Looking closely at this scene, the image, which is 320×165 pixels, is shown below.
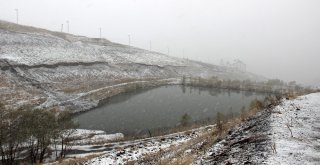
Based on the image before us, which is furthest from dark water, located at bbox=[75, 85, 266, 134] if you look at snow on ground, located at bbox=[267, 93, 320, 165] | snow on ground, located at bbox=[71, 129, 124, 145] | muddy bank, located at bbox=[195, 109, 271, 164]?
muddy bank, located at bbox=[195, 109, 271, 164]

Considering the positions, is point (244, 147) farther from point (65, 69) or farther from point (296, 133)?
point (65, 69)

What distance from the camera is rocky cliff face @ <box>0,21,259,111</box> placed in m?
88.9

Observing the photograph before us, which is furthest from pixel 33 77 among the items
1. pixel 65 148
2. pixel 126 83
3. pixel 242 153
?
pixel 242 153

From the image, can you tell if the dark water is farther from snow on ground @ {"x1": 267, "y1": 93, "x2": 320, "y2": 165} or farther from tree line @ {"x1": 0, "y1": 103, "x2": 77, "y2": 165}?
snow on ground @ {"x1": 267, "y1": 93, "x2": 320, "y2": 165}

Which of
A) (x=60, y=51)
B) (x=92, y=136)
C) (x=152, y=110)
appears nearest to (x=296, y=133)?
(x=92, y=136)

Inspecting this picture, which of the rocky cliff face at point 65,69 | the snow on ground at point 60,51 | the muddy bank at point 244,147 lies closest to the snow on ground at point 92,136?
the rocky cliff face at point 65,69

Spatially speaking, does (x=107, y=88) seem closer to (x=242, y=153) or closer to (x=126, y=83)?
(x=126, y=83)

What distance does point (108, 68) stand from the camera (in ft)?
464

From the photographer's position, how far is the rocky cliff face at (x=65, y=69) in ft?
292

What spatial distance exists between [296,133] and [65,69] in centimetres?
12002

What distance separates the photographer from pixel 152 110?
274 ft

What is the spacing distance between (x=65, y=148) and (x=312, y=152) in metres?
42.6

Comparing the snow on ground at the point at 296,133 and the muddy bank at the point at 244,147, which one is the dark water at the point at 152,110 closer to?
the snow on ground at the point at 296,133

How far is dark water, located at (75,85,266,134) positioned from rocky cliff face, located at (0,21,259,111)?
349 inches
